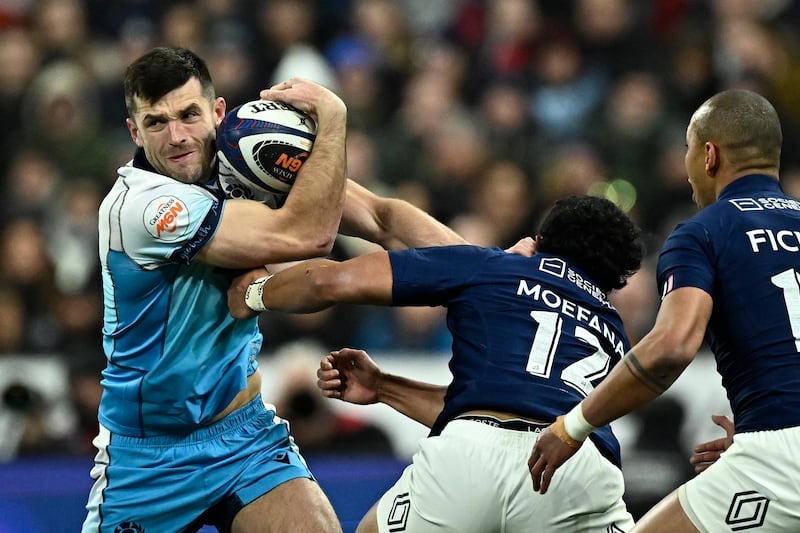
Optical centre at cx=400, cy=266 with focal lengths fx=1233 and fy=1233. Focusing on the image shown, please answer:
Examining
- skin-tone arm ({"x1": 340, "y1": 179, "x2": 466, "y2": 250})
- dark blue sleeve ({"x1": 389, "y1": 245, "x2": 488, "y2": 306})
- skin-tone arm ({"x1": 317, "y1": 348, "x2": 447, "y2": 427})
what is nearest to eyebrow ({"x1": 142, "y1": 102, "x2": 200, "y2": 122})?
skin-tone arm ({"x1": 340, "y1": 179, "x2": 466, "y2": 250})

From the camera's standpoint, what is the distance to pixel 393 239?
18.2ft

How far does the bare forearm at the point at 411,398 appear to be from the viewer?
527cm

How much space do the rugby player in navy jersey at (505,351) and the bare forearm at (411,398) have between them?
0.55m

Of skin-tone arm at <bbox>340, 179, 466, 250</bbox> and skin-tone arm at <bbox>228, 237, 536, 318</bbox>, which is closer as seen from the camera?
skin-tone arm at <bbox>228, 237, 536, 318</bbox>

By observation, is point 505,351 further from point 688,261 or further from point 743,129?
point 743,129

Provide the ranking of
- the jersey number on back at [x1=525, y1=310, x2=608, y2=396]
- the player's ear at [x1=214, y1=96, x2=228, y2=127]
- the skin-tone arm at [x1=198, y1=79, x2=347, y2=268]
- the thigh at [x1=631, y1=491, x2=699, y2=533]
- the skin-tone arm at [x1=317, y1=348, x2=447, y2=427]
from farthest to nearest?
the skin-tone arm at [x1=317, y1=348, x2=447, y2=427]
the player's ear at [x1=214, y1=96, x2=228, y2=127]
the skin-tone arm at [x1=198, y1=79, x2=347, y2=268]
the jersey number on back at [x1=525, y1=310, x2=608, y2=396]
the thigh at [x1=631, y1=491, x2=699, y2=533]

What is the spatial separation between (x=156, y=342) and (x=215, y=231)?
55 centimetres

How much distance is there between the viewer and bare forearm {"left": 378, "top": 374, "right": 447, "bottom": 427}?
527 cm

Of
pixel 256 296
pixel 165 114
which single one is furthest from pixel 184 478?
pixel 165 114

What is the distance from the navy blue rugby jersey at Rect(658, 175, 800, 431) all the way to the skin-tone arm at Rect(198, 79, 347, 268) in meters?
1.30

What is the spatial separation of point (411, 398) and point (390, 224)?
32.0 inches

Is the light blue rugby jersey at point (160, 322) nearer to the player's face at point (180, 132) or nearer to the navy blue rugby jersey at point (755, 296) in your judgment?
the player's face at point (180, 132)

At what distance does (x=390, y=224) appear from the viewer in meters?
5.56

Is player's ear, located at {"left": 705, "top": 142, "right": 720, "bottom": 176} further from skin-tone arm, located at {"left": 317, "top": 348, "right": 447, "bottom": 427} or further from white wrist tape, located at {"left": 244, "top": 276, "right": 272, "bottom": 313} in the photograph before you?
white wrist tape, located at {"left": 244, "top": 276, "right": 272, "bottom": 313}
